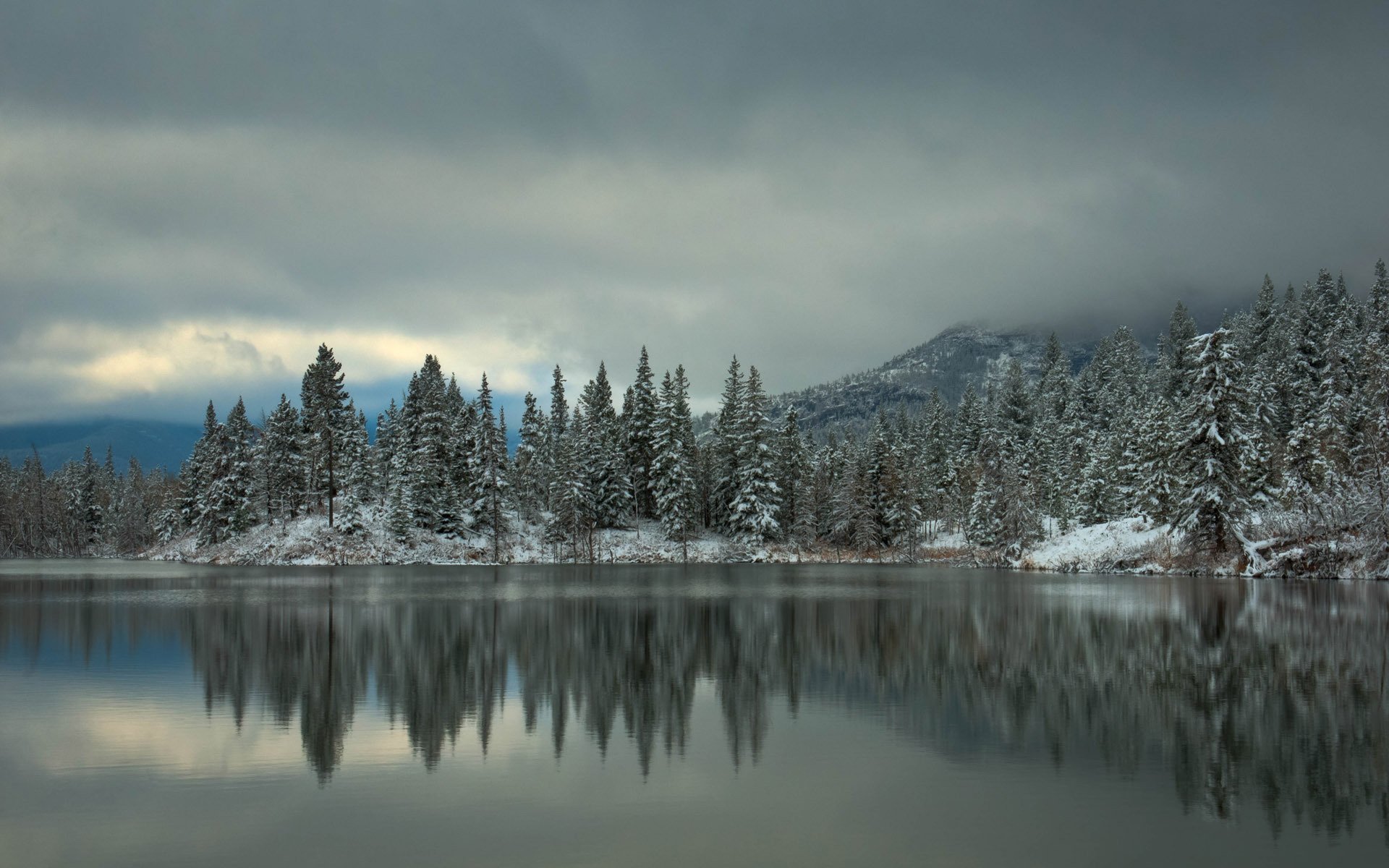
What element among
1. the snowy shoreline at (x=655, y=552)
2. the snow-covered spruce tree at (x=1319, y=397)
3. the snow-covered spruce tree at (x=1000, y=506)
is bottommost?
the snowy shoreline at (x=655, y=552)

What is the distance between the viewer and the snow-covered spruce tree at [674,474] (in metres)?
93.6

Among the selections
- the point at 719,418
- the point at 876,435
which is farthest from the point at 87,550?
the point at 876,435

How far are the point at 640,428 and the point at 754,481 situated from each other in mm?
15072

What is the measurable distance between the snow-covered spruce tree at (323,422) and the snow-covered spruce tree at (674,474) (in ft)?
108

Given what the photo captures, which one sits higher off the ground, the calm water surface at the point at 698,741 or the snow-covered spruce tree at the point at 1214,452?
the snow-covered spruce tree at the point at 1214,452

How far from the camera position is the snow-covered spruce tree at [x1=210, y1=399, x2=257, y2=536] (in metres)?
93.7

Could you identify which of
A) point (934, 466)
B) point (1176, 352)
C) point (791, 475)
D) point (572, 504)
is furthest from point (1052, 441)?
point (572, 504)

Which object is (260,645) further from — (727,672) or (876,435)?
(876,435)

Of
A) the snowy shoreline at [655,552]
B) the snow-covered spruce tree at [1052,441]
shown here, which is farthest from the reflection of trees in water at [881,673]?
the snow-covered spruce tree at [1052,441]

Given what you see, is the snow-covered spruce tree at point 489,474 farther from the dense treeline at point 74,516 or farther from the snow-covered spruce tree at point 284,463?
the dense treeline at point 74,516

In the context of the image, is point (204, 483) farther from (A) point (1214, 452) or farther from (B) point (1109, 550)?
(A) point (1214, 452)

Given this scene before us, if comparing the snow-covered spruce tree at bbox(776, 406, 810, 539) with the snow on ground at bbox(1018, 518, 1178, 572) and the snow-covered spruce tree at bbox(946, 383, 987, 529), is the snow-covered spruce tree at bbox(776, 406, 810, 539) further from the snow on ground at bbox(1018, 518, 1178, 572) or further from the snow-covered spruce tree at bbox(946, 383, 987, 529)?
the snow on ground at bbox(1018, 518, 1178, 572)

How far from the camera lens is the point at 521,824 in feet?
37.7

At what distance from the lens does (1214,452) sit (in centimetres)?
6016
